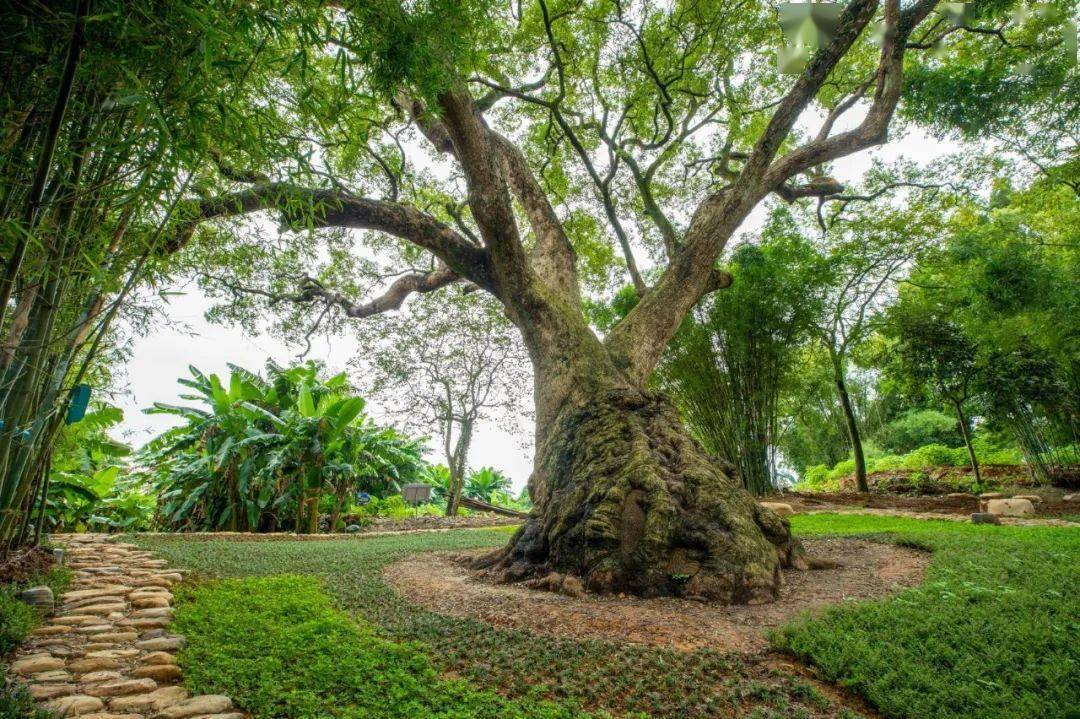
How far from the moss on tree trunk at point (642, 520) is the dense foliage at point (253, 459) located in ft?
13.8

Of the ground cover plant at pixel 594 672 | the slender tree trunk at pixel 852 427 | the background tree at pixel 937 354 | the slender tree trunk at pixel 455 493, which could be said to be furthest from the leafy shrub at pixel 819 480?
the ground cover plant at pixel 594 672

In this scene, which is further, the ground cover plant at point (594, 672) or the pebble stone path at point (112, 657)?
the ground cover plant at point (594, 672)

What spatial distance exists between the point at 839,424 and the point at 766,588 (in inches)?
682

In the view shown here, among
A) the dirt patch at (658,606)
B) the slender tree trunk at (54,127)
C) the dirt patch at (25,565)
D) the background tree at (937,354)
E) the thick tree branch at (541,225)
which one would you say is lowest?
the dirt patch at (658,606)

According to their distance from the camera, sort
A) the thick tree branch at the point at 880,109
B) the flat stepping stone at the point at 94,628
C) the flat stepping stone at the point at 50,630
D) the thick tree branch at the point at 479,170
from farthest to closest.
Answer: the thick tree branch at the point at 880,109, the thick tree branch at the point at 479,170, the flat stepping stone at the point at 94,628, the flat stepping stone at the point at 50,630

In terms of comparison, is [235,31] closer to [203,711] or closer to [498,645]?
[203,711]

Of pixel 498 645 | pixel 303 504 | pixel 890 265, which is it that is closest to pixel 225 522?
pixel 303 504

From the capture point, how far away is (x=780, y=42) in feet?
22.8

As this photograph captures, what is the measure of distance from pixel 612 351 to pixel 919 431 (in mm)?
16933

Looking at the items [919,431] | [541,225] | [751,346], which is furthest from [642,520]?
[919,431]

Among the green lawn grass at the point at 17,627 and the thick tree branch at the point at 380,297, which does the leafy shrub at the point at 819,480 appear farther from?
the green lawn grass at the point at 17,627

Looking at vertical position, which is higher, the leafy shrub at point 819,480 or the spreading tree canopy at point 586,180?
the spreading tree canopy at point 586,180

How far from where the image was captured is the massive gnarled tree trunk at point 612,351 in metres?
3.34

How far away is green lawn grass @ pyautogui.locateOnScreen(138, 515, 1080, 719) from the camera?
1.66 metres
